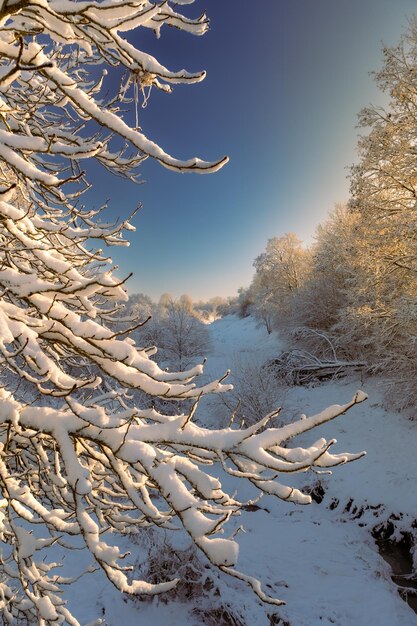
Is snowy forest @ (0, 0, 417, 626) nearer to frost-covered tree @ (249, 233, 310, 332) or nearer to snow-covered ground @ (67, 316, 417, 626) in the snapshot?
snow-covered ground @ (67, 316, 417, 626)

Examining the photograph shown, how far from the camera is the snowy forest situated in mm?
1369

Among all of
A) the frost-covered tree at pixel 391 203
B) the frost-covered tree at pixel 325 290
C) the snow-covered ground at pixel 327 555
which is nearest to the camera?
the snow-covered ground at pixel 327 555

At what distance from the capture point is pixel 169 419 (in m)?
1.50

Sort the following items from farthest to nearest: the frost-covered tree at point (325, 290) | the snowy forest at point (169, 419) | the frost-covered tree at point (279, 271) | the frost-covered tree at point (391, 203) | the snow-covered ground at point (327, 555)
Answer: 1. the frost-covered tree at point (279, 271)
2. the frost-covered tree at point (325, 290)
3. the frost-covered tree at point (391, 203)
4. the snow-covered ground at point (327, 555)
5. the snowy forest at point (169, 419)

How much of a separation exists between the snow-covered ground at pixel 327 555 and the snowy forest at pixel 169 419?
0.04 metres

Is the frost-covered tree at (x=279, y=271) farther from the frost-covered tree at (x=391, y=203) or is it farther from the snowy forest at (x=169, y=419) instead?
the frost-covered tree at (x=391, y=203)

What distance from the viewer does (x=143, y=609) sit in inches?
227

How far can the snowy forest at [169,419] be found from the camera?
1.37 m

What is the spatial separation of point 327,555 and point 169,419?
770 cm

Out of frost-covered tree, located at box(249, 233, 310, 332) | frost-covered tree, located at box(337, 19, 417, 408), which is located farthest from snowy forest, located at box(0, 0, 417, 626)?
frost-covered tree, located at box(249, 233, 310, 332)

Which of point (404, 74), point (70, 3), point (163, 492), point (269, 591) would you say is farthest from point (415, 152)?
point (269, 591)

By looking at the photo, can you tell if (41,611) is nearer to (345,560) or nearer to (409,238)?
(345,560)

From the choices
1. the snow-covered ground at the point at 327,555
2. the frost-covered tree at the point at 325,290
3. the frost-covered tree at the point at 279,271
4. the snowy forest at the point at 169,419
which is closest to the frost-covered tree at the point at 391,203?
the snowy forest at the point at 169,419

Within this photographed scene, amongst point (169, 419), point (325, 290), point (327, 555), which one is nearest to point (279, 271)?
point (325, 290)
